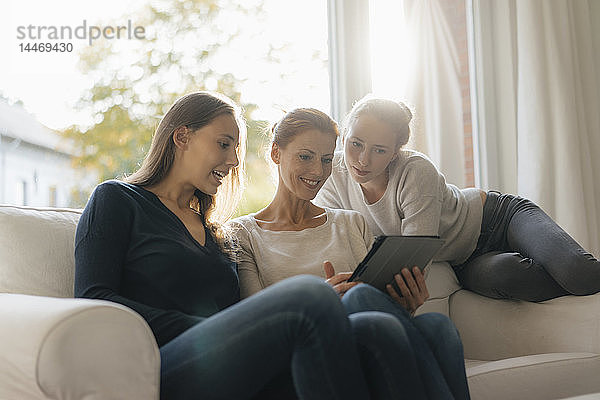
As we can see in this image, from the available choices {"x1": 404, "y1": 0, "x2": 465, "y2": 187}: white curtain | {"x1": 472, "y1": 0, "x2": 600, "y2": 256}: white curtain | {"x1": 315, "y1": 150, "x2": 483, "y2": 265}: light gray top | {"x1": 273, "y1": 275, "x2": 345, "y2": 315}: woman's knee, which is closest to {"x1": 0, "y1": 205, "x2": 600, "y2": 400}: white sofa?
{"x1": 315, "y1": 150, "x2": 483, "y2": 265}: light gray top

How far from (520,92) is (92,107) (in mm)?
1964

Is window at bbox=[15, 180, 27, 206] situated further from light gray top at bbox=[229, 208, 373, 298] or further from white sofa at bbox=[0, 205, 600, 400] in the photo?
light gray top at bbox=[229, 208, 373, 298]

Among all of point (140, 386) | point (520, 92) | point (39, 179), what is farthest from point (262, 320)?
point (520, 92)

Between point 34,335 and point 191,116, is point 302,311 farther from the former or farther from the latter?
point 191,116

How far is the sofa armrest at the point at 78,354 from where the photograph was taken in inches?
38.9

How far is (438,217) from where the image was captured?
2.15 metres

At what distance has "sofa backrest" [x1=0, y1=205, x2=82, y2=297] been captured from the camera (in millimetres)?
1512

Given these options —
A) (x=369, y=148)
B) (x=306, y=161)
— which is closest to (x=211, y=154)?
(x=306, y=161)

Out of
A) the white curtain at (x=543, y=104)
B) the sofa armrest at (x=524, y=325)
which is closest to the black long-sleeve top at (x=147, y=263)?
the sofa armrest at (x=524, y=325)

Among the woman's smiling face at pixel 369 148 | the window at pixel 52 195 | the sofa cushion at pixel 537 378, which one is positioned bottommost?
the sofa cushion at pixel 537 378

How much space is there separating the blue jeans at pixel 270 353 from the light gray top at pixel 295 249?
0.66 meters

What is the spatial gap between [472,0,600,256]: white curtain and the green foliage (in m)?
1.20

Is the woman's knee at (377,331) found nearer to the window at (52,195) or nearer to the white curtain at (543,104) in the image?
the window at (52,195)

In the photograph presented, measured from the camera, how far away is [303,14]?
282 cm
